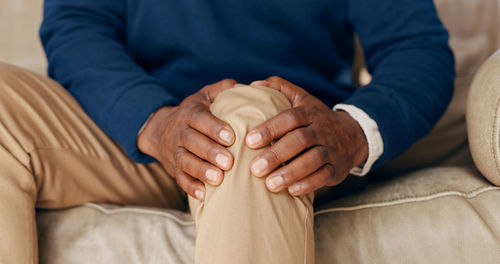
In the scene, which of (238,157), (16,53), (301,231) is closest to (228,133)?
(238,157)

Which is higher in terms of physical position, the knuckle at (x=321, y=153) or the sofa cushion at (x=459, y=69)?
the knuckle at (x=321, y=153)

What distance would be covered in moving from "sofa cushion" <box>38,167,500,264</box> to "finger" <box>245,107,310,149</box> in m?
0.15

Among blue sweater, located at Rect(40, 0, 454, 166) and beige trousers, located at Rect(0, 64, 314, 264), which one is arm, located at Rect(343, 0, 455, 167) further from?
beige trousers, located at Rect(0, 64, 314, 264)

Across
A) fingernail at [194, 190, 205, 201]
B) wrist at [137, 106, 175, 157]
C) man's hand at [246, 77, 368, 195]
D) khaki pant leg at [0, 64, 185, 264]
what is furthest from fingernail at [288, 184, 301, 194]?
khaki pant leg at [0, 64, 185, 264]

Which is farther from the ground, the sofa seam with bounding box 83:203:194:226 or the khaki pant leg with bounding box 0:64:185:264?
the khaki pant leg with bounding box 0:64:185:264

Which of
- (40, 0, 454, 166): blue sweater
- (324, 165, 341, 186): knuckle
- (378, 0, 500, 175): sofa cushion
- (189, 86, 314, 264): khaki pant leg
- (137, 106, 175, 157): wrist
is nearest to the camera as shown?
(189, 86, 314, 264): khaki pant leg

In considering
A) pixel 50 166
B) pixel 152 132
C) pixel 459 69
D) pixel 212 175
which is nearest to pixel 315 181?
pixel 212 175

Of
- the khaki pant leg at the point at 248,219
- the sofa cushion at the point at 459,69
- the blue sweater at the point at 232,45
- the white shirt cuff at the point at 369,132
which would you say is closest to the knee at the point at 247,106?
the khaki pant leg at the point at 248,219

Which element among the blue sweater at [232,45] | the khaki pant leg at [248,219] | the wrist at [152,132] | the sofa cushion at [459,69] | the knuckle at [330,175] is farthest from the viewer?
the sofa cushion at [459,69]

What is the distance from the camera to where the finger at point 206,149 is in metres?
0.52

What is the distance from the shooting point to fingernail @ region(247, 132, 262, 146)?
52 centimetres

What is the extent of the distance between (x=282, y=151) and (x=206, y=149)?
0.10m

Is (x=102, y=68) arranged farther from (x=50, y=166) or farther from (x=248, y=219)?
(x=248, y=219)

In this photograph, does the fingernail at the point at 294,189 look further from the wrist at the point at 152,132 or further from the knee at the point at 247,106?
the wrist at the point at 152,132
